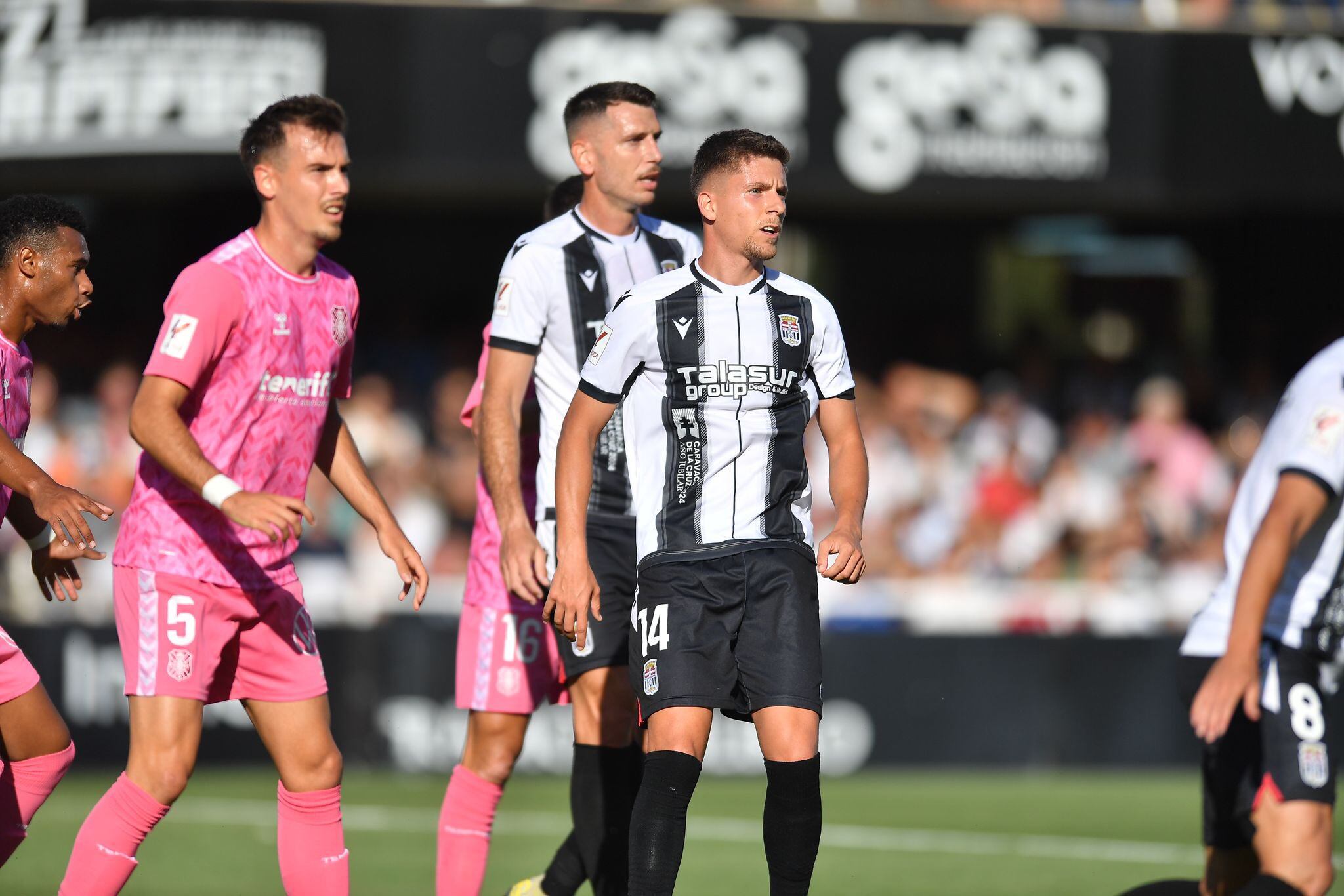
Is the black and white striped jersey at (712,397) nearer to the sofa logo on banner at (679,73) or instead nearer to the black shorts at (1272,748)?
the black shorts at (1272,748)

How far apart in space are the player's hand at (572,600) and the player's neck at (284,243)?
1.35m

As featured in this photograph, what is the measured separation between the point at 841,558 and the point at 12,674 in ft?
8.83

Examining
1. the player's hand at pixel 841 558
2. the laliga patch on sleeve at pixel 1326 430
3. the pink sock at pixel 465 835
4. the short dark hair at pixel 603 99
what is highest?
the short dark hair at pixel 603 99

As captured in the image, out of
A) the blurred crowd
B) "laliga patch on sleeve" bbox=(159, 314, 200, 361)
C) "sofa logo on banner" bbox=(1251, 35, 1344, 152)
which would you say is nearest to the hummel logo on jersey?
"laliga patch on sleeve" bbox=(159, 314, 200, 361)

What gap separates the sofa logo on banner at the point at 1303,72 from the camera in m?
14.4

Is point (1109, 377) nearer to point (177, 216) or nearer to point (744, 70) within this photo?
point (744, 70)

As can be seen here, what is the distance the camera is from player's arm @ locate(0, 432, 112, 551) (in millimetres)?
5020

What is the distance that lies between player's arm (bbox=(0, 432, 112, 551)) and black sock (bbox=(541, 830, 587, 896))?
81.6 inches

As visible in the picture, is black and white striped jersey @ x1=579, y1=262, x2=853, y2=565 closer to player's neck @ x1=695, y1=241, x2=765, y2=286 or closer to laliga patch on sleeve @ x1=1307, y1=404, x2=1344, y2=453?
player's neck @ x1=695, y1=241, x2=765, y2=286

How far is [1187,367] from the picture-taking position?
17.2 meters

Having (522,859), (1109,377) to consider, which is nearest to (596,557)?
(522,859)

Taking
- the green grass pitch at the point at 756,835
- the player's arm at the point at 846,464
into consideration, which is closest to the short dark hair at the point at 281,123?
the player's arm at the point at 846,464

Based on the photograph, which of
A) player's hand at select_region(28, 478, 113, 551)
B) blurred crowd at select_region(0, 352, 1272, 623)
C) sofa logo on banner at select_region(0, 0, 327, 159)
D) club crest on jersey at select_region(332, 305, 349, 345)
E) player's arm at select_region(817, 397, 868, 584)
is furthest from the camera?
sofa logo on banner at select_region(0, 0, 327, 159)

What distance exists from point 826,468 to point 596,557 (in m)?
8.04
